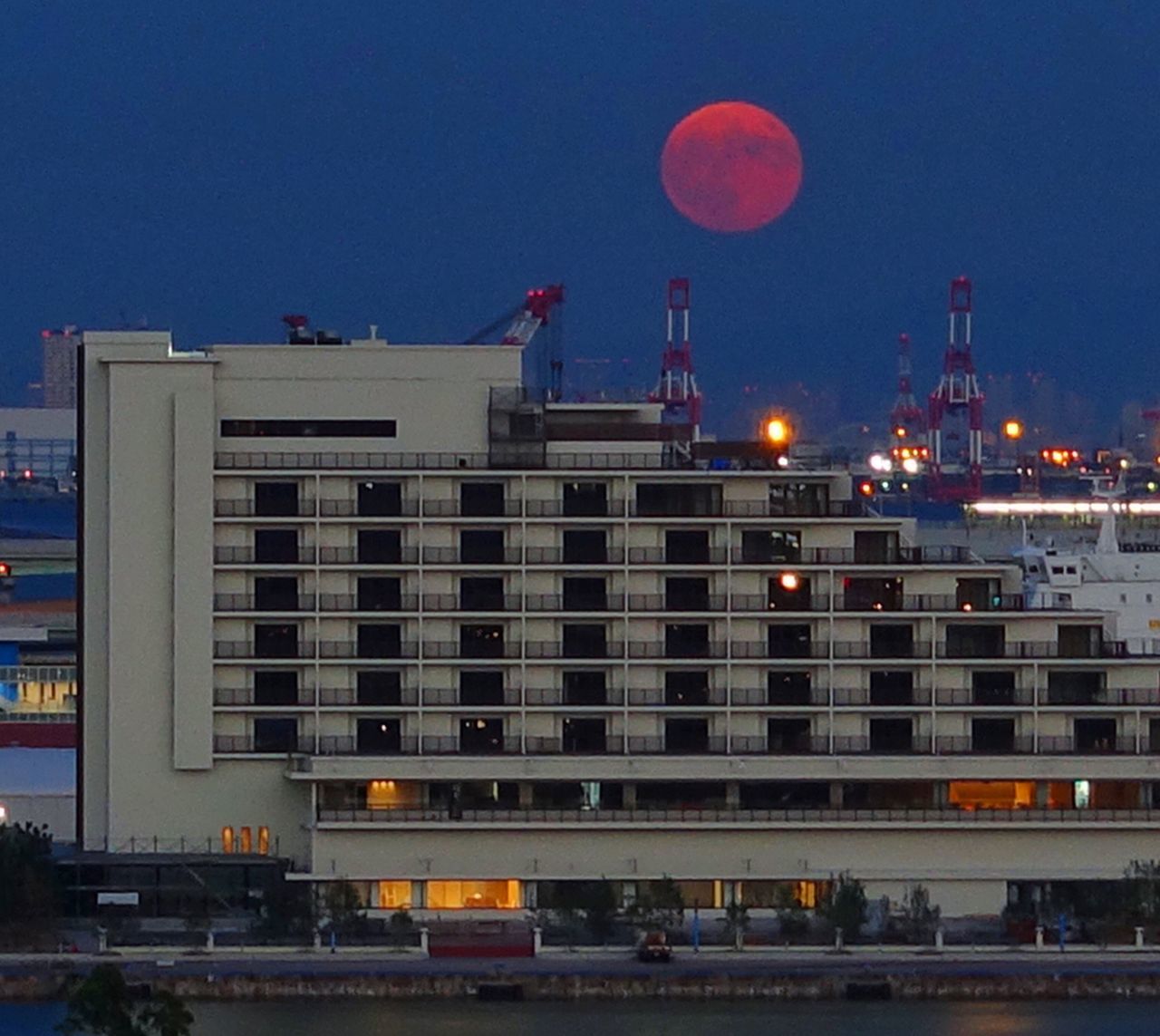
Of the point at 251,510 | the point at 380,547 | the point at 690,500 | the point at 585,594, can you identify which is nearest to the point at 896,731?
the point at 690,500

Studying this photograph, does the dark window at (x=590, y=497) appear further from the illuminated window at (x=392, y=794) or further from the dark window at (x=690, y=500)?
the illuminated window at (x=392, y=794)

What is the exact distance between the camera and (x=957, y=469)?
154 meters

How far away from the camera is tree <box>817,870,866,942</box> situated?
35125 millimetres

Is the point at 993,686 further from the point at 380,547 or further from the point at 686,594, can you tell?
the point at 380,547

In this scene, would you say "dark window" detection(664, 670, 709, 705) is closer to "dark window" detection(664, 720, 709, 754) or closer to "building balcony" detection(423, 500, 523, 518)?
"dark window" detection(664, 720, 709, 754)

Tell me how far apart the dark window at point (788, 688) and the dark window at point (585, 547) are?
203 centimetres

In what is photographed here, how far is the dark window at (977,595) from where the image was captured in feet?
122

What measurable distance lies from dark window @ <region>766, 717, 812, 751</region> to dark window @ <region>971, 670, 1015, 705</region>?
1.70 metres

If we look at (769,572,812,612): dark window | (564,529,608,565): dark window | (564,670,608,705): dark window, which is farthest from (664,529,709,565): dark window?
(564,670,608,705): dark window

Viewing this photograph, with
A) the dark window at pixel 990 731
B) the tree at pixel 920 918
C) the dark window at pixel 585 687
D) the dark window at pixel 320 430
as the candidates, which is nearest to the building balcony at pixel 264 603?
the dark window at pixel 320 430

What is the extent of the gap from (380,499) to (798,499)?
412 centimetres

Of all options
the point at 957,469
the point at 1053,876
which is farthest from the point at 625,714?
the point at 957,469

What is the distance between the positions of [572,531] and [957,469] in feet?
385

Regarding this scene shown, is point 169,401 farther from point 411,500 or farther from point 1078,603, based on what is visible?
point 1078,603
